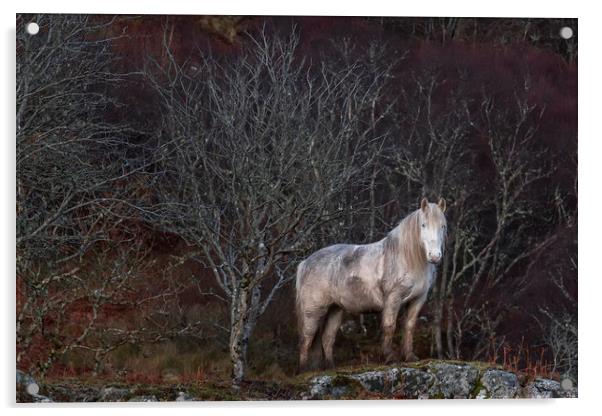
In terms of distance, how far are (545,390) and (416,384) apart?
1.10m

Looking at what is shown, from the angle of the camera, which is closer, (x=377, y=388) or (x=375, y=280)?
(x=377, y=388)

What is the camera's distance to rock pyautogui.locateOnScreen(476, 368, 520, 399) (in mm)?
10883

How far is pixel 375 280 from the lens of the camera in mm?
11320

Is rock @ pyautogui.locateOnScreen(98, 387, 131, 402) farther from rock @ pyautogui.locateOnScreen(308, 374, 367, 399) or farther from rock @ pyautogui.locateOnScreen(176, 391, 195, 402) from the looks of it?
rock @ pyautogui.locateOnScreen(308, 374, 367, 399)

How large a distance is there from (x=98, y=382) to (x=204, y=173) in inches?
96.7

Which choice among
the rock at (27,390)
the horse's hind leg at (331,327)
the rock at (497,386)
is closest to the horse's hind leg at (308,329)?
the horse's hind leg at (331,327)

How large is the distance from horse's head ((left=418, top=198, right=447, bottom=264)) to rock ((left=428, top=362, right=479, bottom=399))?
93cm

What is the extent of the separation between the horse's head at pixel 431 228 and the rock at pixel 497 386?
1075mm

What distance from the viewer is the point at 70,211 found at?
11.9 meters

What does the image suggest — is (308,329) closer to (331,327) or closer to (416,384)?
(331,327)

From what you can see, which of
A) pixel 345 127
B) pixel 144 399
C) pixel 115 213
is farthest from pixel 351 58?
pixel 144 399

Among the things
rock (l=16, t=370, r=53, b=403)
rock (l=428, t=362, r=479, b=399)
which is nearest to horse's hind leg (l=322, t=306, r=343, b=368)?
rock (l=428, t=362, r=479, b=399)

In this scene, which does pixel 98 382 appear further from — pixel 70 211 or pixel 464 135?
pixel 464 135

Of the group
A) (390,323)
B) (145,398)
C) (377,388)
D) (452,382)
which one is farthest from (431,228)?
(145,398)
